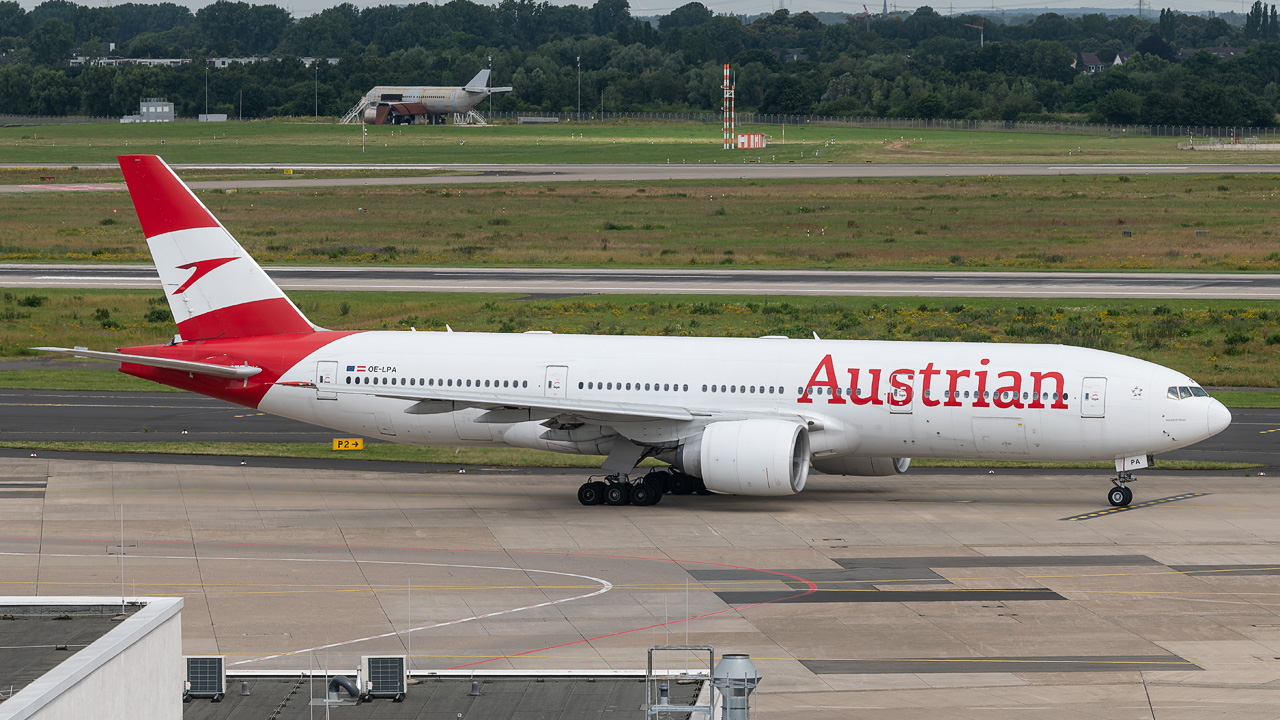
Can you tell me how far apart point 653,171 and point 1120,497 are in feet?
392

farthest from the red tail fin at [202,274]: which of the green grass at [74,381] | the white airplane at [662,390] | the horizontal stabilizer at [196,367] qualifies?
the green grass at [74,381]

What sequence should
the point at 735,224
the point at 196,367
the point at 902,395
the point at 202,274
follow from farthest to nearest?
the point at 735,224 < the point at 202,274 < the point at 196,367 < the point at 902,395

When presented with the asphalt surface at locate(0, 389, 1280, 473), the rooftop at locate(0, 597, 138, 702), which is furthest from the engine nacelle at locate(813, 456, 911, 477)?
the rooftop at locate(0, 597, 138, 702)

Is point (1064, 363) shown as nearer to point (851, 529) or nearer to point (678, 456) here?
point (851, 529)

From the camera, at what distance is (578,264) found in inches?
3556

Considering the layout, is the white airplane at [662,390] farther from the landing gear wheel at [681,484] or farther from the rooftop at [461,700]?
the rooftop at [461,700]

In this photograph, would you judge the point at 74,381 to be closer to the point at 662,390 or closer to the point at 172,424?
the point at 172,424

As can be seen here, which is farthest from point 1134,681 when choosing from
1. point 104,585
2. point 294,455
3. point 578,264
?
point 578,264

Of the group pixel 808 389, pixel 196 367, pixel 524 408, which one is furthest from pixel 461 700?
pixel 196 367

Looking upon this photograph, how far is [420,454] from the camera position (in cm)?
4703

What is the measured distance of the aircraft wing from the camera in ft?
123

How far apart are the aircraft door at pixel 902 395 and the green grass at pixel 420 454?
816cm

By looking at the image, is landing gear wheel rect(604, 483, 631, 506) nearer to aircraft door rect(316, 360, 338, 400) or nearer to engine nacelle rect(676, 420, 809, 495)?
engine nacelle rect(676, 420, 809, 495)

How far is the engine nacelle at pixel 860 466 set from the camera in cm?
4009
